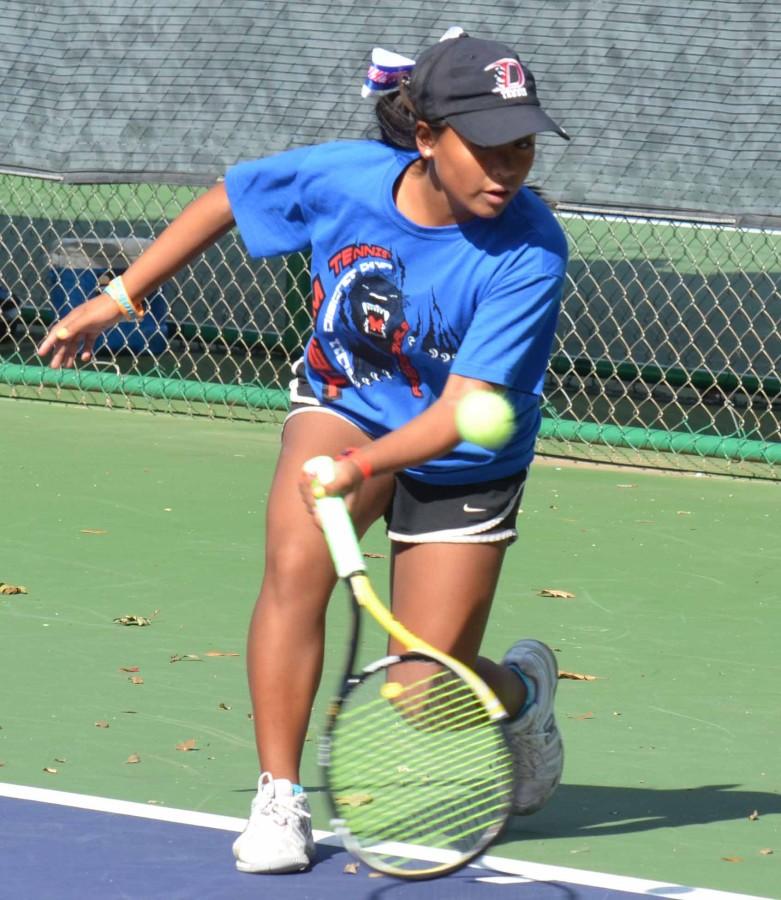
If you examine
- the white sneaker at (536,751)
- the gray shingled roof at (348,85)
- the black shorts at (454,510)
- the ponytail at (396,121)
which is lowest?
the gray shingled roof at (348,85)

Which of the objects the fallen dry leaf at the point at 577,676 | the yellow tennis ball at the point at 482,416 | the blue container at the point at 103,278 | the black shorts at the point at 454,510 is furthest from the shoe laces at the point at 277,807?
the blue container at the point at 103,278

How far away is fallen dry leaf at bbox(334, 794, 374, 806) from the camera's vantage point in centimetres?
362

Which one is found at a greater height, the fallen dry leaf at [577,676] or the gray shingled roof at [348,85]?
the fallen dry leaf at [577,676]

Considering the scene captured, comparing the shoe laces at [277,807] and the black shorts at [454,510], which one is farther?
the black shorts at [454,510]

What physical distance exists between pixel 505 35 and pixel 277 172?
5.49 meters

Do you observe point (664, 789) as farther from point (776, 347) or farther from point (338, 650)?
point (776, 347)

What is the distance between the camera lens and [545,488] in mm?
8422

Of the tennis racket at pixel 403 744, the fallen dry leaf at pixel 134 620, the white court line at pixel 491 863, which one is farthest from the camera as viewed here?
the fallen dry leaf at pixel 134 620

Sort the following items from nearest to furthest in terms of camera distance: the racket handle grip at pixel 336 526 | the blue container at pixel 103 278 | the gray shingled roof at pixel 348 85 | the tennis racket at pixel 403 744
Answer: the tennis racket at pixel 403 744, the racket handle grip at pixel 336 526, the gray shingled roof at pixel 348 85, the blue container at pixel 103 278

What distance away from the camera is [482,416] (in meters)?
3.85

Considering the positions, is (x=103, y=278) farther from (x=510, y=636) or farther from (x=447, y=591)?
(x=447, y=591)

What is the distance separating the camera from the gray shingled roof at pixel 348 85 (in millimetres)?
9008

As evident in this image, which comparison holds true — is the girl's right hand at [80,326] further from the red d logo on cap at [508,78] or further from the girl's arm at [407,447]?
the red d logo on cap at [508,78]

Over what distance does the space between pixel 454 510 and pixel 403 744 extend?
597 mm
